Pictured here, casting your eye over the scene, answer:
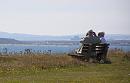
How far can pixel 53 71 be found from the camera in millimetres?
30953

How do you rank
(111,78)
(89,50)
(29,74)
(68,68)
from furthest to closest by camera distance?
(89,50), (68,68), (29,74), (111,78)

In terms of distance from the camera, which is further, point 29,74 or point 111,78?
point 29,74

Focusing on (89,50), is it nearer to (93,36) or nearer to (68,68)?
(93,36)

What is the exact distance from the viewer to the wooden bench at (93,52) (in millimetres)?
40084

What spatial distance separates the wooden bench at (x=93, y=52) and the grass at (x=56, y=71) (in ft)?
3.93

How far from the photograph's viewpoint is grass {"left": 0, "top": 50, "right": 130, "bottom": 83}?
2495cm

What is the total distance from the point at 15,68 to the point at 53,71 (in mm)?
2797

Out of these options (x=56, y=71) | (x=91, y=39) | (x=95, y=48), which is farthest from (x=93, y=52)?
(x=56, y=71)

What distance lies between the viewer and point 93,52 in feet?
133

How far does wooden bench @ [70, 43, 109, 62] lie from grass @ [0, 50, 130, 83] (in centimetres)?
120

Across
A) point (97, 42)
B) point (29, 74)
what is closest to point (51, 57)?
point (97, 42)

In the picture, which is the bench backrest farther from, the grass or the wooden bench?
the grass

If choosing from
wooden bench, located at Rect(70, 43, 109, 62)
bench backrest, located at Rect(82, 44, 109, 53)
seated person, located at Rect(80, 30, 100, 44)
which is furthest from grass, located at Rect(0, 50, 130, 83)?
seated person, located at Rect(80, 30, 100, 44)

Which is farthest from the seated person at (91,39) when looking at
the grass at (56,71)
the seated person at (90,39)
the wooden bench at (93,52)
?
the grass at (56,71)
